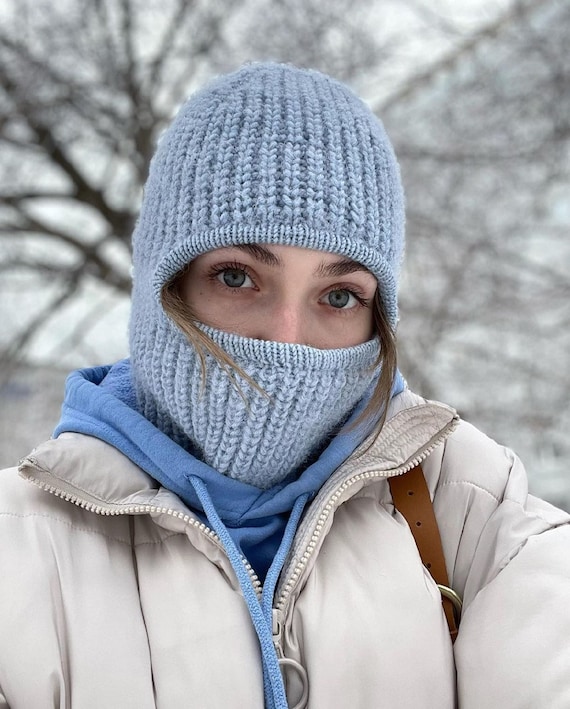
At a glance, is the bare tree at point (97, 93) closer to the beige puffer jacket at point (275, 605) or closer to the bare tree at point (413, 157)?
the bare tree at point (413, 157)

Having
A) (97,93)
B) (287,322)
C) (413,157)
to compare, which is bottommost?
(287,322)

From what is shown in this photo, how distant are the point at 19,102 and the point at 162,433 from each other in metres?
2.76

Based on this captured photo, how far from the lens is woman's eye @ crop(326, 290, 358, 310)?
1.25 m

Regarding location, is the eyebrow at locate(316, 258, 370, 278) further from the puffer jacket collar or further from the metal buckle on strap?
the metal buckle on strap

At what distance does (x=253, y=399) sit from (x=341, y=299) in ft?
0.74

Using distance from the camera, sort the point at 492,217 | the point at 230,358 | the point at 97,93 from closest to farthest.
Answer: the point at 230,358
the point at 97,93
the point at 492,217

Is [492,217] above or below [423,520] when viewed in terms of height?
above

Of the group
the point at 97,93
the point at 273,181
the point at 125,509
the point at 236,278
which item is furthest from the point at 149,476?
the point at 97,93

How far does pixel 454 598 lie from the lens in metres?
1.15

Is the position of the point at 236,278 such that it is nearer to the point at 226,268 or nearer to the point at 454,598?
the point at 226,268

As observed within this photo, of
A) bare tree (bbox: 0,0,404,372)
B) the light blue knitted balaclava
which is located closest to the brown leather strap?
the light blue knitted balaclava

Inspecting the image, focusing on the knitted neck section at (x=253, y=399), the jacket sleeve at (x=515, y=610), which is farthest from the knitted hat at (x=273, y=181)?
A: the jacket sleeve at (x=515, y=610)

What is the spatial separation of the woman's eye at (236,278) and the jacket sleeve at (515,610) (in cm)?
50

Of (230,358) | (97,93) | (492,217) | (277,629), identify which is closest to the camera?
(277,629)
